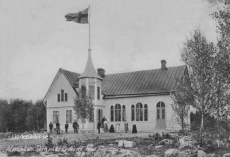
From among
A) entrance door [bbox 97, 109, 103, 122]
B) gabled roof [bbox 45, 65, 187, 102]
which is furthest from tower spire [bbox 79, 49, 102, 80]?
entrance door [bbox 97, 109, 103, 122]

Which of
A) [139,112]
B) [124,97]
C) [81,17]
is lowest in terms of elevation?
[139,112]

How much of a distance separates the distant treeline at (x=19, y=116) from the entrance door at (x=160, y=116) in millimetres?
33864

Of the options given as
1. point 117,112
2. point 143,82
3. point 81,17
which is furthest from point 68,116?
point 81,17

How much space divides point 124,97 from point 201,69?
62.3 ft

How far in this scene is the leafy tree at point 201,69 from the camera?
15821mm

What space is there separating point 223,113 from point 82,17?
16720mm

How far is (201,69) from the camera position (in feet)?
53.3

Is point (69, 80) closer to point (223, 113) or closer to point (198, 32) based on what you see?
point (198, 32)

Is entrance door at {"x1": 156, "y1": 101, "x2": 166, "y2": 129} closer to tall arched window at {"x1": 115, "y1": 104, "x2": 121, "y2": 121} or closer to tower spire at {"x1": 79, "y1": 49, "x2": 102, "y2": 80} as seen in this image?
tall arched window at {"x1": 115, "y1": 104, "x2": 121, "y2": 121}

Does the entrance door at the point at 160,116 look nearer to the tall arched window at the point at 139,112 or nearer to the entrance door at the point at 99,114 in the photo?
the tall arched window at the point at 139,112

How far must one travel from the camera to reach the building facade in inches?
1280

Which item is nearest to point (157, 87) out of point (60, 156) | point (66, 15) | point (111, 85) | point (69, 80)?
point (111, 85)

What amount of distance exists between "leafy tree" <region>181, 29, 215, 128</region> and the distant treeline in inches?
1885

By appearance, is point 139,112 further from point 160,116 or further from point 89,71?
point 89,71
